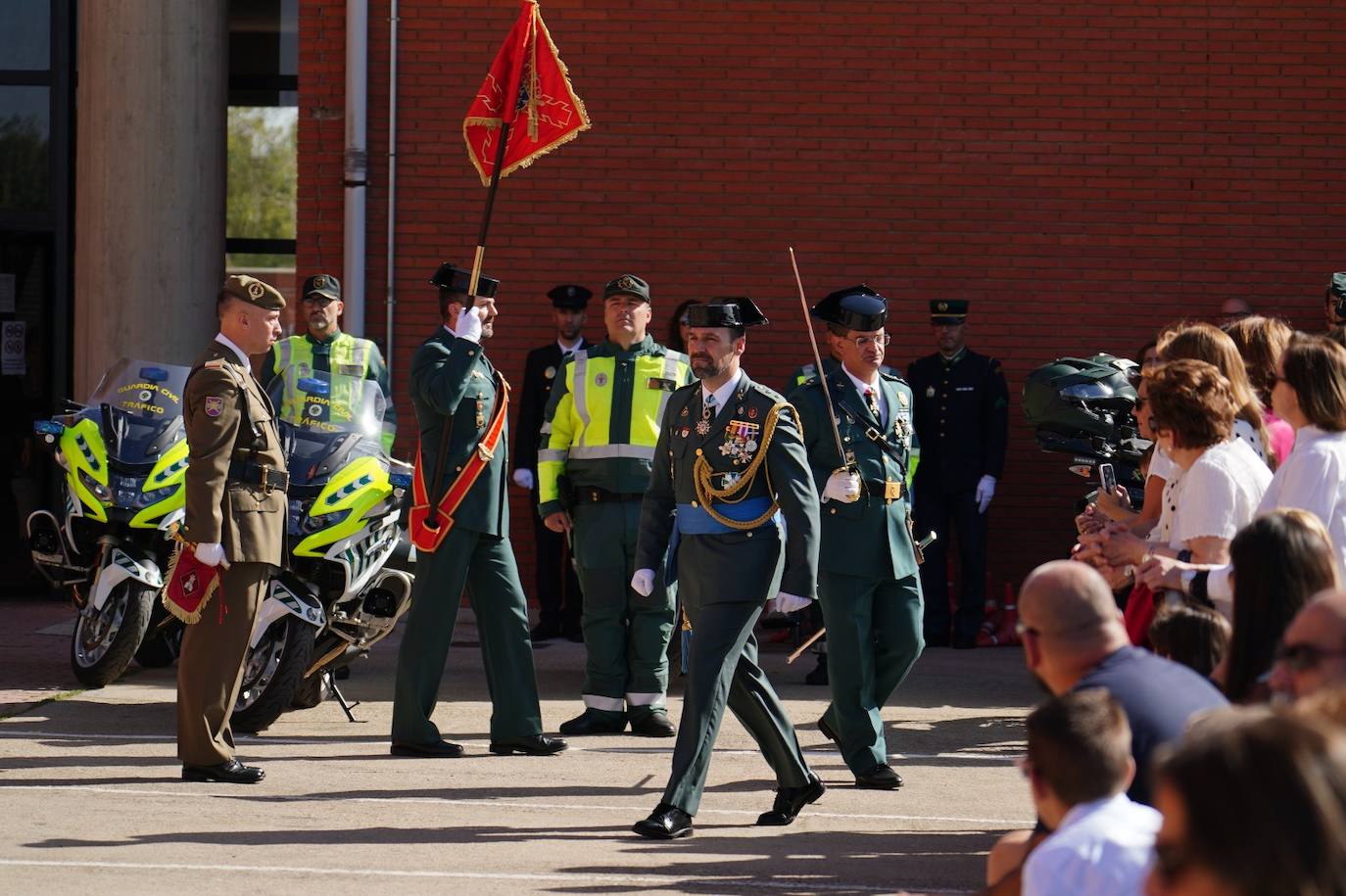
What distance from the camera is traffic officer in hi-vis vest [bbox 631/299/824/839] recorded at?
6328 millimetres

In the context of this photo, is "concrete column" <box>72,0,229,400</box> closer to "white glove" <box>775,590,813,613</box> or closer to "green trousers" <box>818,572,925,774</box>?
"green trousers" <box>818,572,925,774</box>

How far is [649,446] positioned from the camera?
886cm

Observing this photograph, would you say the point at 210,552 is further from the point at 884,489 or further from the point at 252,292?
the point at 884,489

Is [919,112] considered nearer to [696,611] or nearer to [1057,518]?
[1057,518]

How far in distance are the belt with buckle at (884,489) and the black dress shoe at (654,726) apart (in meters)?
1.72

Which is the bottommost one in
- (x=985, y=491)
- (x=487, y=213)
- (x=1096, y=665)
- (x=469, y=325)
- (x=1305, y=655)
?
(x=985, y=491)

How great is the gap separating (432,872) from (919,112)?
7652 millimetres

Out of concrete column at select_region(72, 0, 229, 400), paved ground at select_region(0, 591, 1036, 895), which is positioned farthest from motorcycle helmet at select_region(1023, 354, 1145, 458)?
concrete column at select_region(72, 0, 229, 400)

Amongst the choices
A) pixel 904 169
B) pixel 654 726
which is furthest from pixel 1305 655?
pixel 904 169

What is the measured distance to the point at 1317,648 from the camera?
3.17 meters

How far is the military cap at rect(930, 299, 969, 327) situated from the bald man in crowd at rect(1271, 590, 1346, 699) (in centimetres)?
841

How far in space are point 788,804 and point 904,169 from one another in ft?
21.4

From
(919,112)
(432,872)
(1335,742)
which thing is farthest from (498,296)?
(1335,742)

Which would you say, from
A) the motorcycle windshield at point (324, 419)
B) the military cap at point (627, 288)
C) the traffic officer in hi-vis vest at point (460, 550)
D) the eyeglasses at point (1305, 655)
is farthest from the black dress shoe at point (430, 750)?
the eyeglasses at point (1305, 655)
